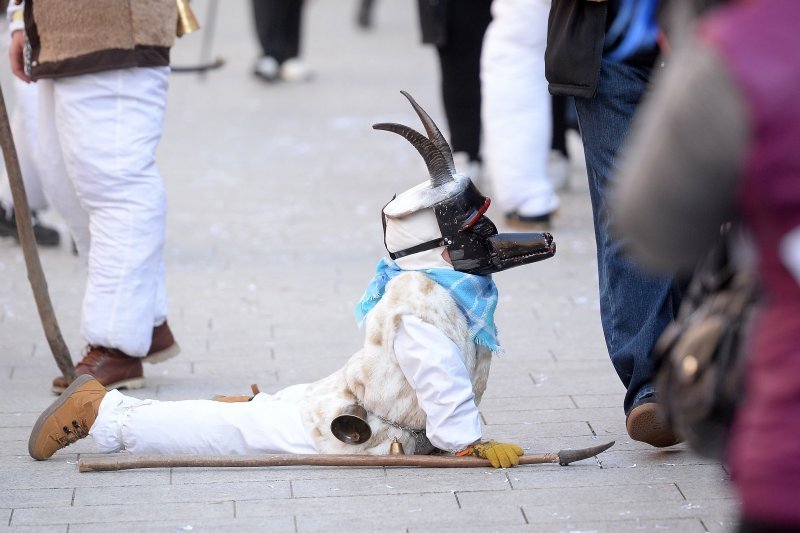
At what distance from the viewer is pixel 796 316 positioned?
1781 mm

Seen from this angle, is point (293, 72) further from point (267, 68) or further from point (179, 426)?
point (179, 426)

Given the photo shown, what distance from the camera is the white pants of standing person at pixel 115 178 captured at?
14.5 ft

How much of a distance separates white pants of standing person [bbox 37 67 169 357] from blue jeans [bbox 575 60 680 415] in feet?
5.03

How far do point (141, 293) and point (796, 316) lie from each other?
3.09 metres

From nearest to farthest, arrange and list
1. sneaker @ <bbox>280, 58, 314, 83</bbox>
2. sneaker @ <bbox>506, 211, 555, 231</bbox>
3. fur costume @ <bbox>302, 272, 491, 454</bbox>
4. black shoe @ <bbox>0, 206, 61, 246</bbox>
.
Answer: fur costume @ <bbox>302, 272, 491, 454</bbox> < black shoe @ <bbox>0, 206, 61, 246</bbox> < sneaker @ <bbox>506, 211, 555, 231</bbox> < sneaker @ <bbox>280, 58, 314, 83</bbox>

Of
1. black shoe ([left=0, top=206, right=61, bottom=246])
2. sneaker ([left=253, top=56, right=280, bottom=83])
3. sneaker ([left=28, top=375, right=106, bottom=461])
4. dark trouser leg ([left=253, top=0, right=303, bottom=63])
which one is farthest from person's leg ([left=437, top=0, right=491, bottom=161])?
sneaker ([left=253, top=56, right=280, bottom=83])

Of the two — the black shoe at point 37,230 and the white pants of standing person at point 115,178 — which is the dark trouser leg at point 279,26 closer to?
the black shoe at point 37,230

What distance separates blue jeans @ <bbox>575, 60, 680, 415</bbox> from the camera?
3.72 m

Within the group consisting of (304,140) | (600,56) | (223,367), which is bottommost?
(304,140)

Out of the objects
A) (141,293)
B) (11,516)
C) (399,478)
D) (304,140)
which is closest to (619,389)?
(399,478)

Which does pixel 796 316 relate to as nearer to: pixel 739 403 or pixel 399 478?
pixel 739 403

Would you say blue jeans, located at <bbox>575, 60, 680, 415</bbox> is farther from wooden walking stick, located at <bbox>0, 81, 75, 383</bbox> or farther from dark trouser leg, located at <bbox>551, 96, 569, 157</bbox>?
dark trouser leg, located at <bbox>551, 96, 569, 157</bbox>

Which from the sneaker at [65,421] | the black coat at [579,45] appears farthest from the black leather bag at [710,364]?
the sneaker at [65,421]

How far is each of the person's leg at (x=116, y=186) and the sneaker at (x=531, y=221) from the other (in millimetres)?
3037
